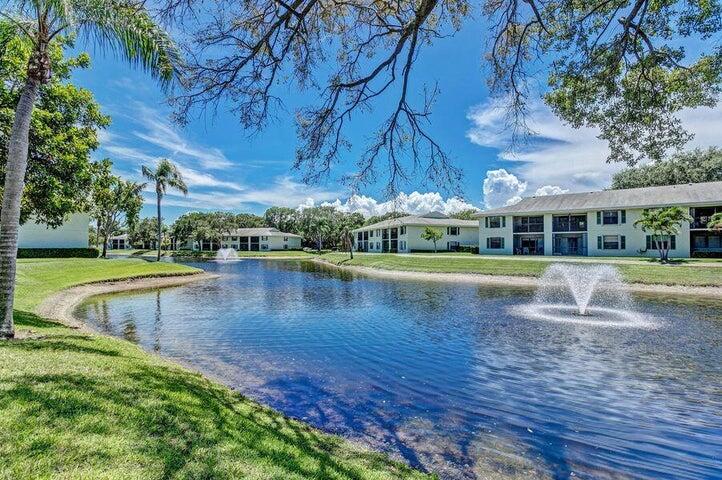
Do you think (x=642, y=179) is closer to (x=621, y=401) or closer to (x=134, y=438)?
(x=621, y=401)

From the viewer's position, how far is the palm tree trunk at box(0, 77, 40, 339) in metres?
8.37

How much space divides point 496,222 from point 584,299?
35.8 meters

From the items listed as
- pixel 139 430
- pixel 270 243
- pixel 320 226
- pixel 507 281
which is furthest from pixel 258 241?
pixel 139 430

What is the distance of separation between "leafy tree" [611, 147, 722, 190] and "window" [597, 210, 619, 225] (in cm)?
1255

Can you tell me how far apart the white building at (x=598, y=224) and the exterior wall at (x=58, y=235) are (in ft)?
168

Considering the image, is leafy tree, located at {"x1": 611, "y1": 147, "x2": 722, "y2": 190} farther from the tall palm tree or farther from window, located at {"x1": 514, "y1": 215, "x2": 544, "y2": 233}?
the tall palm tree

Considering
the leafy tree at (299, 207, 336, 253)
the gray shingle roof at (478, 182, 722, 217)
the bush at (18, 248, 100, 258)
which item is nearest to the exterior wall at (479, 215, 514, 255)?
the gray shingle roof at (478, 182, 722, 217)

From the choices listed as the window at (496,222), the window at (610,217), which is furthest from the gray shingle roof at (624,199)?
the window at (496,222)

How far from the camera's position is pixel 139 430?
4.23 meters

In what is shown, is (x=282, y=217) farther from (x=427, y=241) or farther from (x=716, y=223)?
(x=716, y=223)

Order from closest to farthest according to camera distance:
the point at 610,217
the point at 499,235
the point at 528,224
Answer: the point at 610,217 < the point at 528,224 < the point at 499,235

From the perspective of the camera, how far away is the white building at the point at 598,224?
130 ft

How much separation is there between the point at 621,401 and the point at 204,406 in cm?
822

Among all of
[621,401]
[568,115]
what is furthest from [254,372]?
[568,115]
